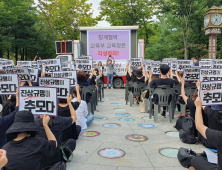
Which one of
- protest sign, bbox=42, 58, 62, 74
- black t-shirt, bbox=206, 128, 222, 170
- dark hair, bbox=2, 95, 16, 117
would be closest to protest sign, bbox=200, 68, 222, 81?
black t-shirt, bbox=206, 128, 222, 170

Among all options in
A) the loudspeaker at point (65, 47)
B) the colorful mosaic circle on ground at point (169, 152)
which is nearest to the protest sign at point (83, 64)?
the colorful mosaic circle on ground at point (169, 152)

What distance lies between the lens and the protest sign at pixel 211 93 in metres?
3.46

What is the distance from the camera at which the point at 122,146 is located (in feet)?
15.2

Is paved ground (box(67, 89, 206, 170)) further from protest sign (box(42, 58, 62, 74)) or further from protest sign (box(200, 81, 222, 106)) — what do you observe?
protest sign (box(42, 58, 62, 74))

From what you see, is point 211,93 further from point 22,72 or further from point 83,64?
point 83,64

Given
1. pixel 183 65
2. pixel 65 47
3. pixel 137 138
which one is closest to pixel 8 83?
pixel 137 138

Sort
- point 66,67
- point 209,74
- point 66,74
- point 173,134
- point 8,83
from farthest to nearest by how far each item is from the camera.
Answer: point 66,67, point 66,74, point 173,134, point 209,74, point 8,83

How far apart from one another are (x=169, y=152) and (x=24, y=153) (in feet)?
9.52

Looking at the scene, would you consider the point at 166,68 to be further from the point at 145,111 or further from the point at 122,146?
the point at 122,146

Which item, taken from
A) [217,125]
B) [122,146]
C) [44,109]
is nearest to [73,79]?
[122,146]

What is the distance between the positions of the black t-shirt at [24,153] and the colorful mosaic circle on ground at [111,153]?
1910mm

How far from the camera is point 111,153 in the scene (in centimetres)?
428

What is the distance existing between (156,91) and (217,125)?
305cm

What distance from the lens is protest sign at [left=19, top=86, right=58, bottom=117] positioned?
3.22 m
